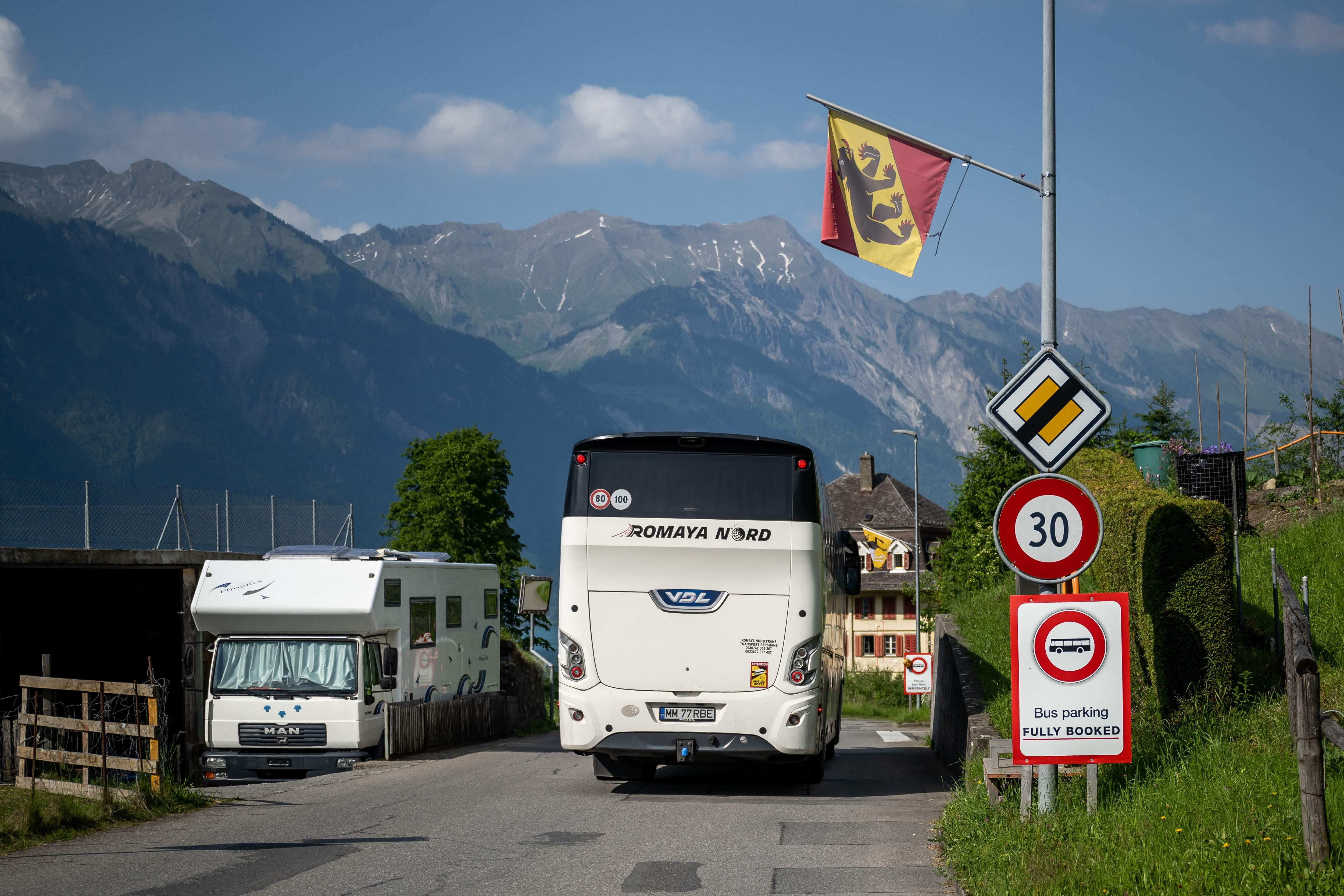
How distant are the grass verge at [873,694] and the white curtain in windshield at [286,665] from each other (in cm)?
4483

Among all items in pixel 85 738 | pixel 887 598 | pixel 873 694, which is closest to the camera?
pixel 85 738

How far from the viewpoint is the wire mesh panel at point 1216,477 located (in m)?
18.8

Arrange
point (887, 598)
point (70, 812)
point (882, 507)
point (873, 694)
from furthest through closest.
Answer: point (882, 507) → point (887, 598) → point (873, 694) → point (70, 812)

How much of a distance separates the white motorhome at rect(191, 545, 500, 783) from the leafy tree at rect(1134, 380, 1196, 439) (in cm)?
2610

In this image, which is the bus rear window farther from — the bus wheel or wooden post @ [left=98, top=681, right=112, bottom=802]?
wooden post @ [left=98, top=681, right=112, bottom=802]

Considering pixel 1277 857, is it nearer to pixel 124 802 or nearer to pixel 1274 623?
pixel 1274 623

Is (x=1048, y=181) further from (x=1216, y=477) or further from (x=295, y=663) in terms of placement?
(x=295, y=663)

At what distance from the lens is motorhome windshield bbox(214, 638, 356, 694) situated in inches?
754

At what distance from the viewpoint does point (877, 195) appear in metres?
12.6

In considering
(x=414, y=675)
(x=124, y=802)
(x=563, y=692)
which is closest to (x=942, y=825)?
(x=563, y=692)

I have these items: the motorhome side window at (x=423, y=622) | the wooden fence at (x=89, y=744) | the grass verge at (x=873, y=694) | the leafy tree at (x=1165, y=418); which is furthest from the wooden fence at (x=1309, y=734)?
the grass verge at (x=873, y=694)

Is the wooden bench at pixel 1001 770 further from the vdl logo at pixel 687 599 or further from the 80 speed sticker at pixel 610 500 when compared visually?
the 80 speed sticker at pixel 610 500

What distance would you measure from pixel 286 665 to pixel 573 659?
7677mm

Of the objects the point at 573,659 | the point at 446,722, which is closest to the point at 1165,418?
the point at 446,722
